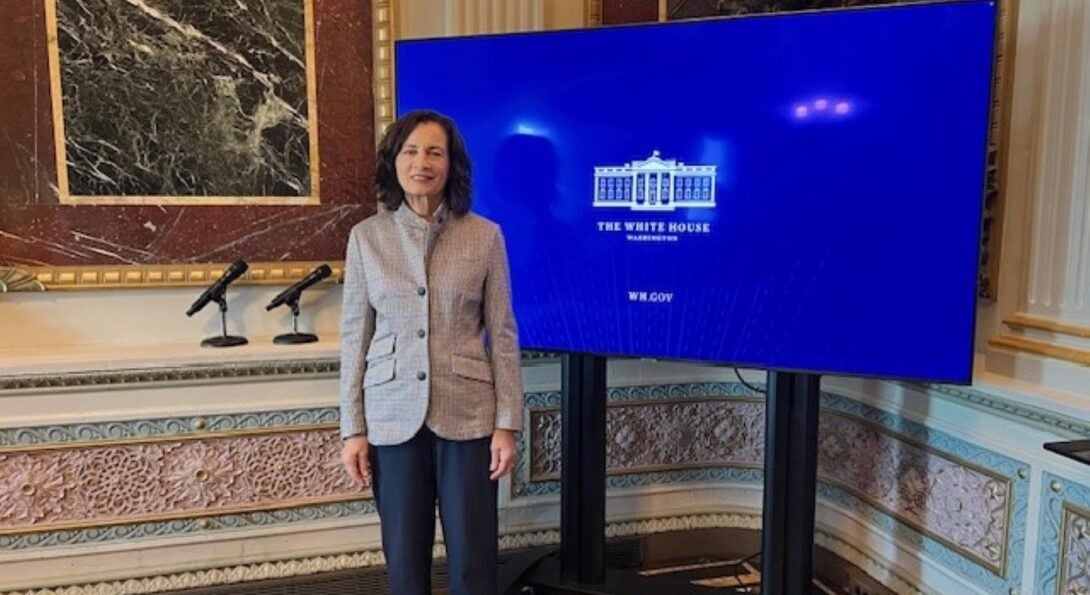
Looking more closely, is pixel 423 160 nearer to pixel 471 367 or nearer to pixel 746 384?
pixel 471 367

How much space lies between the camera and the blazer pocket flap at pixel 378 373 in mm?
1755

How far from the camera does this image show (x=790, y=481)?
2.04m

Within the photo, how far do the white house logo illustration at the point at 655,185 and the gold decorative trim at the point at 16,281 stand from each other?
1.62m

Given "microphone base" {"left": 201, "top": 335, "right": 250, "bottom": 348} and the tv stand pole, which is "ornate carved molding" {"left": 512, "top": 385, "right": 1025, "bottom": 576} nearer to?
the tv stand pole

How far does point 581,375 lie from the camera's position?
2299 mm

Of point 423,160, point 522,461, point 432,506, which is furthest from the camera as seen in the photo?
point 522,461

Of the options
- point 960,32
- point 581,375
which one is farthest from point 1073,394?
point 581,375

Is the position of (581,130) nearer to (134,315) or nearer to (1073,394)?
(1073,394)

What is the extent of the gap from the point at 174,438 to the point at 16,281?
2.06 feet

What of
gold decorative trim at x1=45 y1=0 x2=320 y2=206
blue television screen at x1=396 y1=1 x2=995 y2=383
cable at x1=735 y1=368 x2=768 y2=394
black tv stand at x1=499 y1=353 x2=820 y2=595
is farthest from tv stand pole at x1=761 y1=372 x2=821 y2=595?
gold decorative trim at x1=45 y1=0 x2=320 y2=206

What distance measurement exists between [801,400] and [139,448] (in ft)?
5.94

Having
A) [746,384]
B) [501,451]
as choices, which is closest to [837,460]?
[746,384]

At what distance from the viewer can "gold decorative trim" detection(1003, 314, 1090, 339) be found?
1816 millimetres

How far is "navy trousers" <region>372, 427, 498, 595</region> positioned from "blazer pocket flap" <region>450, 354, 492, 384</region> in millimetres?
143
